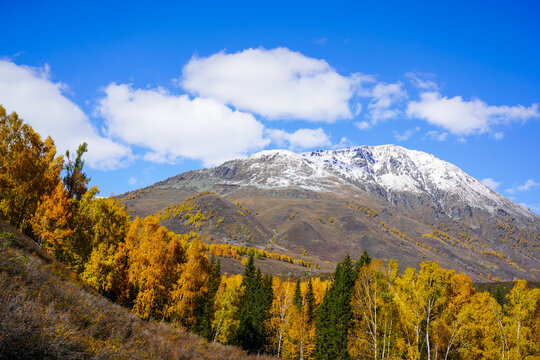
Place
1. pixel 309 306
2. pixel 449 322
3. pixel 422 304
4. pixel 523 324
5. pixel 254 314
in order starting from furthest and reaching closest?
pixel 309 306 → pixel 254 314 → pixel 523 324 → pixel 449 322 → pixel 422 304

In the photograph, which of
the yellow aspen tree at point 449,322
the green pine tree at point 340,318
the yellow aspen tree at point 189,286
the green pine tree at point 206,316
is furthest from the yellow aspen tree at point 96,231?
the yellow aspen tree at point 449,322

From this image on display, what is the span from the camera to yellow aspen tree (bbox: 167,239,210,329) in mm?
27641

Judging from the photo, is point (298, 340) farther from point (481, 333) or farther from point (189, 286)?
point (189, 286)

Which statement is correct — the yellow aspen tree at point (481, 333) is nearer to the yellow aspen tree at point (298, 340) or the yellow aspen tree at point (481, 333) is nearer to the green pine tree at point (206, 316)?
the yellow aspen tree at point (298, 340)

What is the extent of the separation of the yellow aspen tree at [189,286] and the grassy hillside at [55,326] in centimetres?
1324

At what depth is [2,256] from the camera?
441 inches

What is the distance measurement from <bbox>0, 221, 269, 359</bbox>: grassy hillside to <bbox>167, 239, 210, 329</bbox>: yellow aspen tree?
43.4 feet

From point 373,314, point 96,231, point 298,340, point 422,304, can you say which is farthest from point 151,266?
point 298,340

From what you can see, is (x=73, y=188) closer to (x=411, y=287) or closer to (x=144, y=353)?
(x=144, y=353)

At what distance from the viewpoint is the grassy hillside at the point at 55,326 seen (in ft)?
25.6

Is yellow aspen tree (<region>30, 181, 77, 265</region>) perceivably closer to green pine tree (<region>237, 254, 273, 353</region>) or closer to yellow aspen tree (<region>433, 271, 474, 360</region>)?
green pine tree (<region>237, 254, 273, 353</region>)

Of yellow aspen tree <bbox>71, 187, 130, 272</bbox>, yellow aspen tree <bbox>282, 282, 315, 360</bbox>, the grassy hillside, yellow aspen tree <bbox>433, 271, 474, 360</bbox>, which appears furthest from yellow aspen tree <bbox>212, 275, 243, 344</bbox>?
the grassy hillside

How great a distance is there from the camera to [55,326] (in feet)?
28.6

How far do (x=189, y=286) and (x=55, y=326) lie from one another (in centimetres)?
2075
